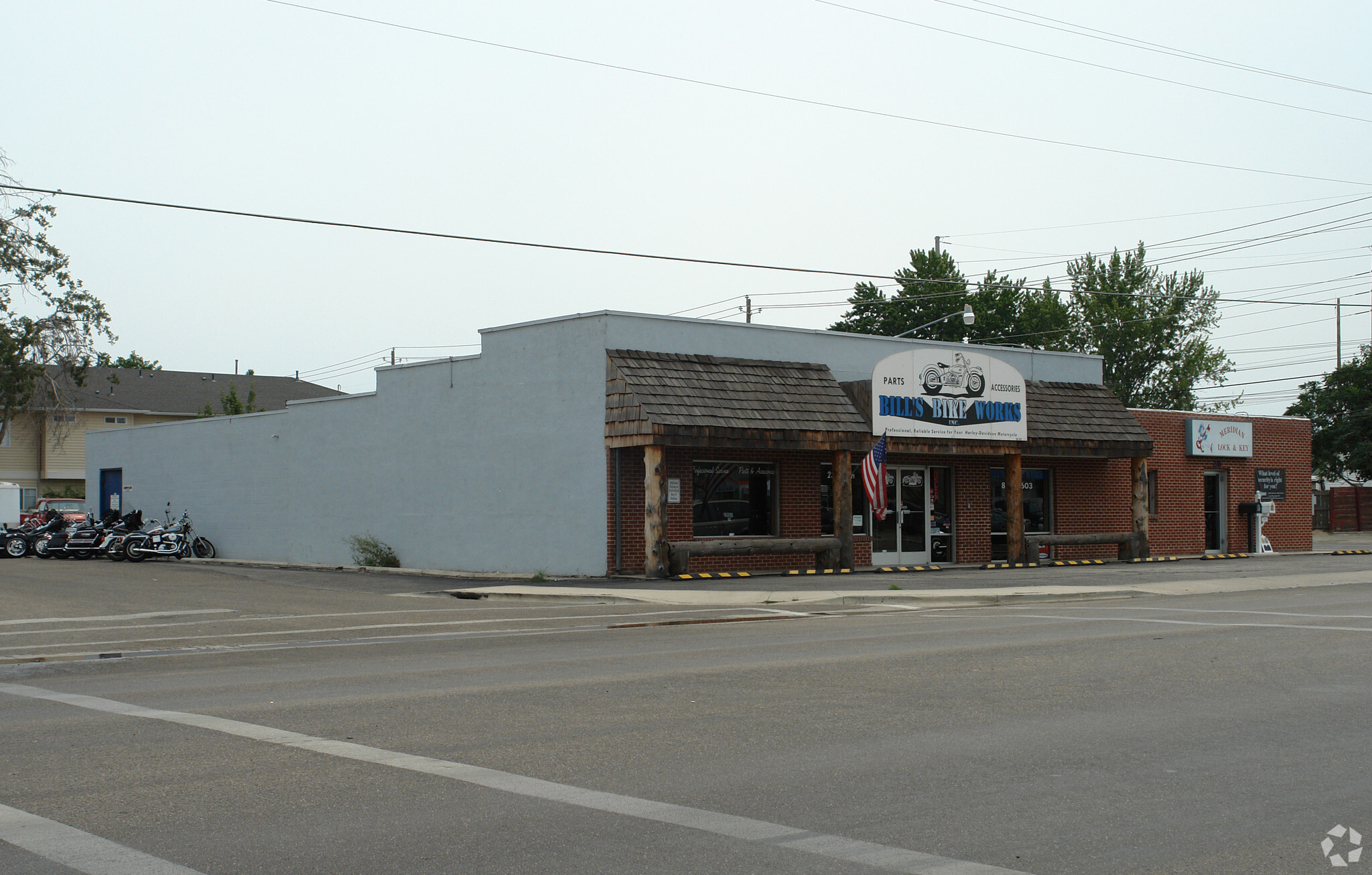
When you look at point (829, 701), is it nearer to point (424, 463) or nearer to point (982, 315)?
point (424, 463)

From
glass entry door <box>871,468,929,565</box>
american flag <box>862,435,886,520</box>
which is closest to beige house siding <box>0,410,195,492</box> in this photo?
glass entry door <box>871,468,929,565</box>

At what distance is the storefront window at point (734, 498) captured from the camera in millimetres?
25828

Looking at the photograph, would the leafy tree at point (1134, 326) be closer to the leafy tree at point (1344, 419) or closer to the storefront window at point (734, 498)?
the leafy tree at point (1344, 419)

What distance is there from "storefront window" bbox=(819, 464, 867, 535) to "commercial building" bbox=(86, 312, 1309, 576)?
0.17 ft

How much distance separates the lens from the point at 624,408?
24.0 metres

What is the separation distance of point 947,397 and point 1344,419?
42164mm

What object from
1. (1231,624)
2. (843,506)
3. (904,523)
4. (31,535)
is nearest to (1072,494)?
(904,523)

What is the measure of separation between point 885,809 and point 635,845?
1.43 metres

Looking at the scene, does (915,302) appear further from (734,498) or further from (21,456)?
(21,456)

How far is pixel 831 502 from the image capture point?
27500 millimetres

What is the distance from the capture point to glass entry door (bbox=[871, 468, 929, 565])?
28.6 m

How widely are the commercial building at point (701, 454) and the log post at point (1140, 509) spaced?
51 mm

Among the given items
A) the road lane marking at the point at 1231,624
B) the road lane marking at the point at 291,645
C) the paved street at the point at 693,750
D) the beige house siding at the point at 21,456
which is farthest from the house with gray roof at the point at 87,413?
the paved street at the point at 693,750

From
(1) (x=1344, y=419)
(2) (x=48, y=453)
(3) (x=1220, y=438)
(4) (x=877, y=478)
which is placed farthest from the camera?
(2) (x=48, y=453)
